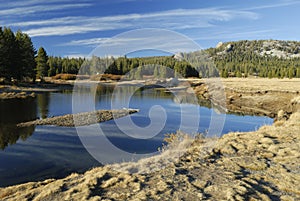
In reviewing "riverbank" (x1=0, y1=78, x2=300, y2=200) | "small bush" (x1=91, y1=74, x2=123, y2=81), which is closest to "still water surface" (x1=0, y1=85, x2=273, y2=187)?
"riverbank" (x1=0, y1=78, x2=300, y2=200)

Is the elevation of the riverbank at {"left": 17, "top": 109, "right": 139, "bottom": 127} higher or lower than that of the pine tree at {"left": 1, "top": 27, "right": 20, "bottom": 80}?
lower

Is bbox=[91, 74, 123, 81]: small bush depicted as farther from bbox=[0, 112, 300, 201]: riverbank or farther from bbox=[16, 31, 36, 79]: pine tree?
bbox=[0, 112, 300, 201]: riverbank

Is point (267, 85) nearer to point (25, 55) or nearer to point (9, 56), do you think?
point (25, 55)

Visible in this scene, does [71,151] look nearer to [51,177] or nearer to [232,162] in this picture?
[51,177]

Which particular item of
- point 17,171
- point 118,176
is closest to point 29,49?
point 17,171

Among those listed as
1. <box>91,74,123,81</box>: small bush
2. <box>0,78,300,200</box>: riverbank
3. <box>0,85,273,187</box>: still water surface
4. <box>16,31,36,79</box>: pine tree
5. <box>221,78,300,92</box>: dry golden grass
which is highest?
<box>16,31,36,79</box>: pine tree

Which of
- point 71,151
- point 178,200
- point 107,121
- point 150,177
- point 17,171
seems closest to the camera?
point 178,200

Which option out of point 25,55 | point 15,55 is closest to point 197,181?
point 15,55

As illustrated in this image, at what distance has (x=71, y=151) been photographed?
16.5 metres

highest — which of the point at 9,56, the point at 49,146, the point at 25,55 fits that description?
the point at 25,55

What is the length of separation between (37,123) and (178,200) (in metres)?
19.9

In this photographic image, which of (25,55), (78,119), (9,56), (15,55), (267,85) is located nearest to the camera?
(78,119)

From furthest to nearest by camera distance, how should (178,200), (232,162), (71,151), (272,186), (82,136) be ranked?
1. (82,136)
2. (71,151)
3. (232,162)
4. (272,186)
5. (178,200)

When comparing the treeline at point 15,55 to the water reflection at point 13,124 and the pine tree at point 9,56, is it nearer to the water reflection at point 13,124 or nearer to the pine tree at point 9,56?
the pine tree at point 9,56
